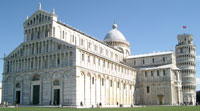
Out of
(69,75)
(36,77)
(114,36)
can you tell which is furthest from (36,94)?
(114,36)

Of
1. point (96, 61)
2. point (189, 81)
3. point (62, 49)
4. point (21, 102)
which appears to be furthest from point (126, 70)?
point (189, 81)

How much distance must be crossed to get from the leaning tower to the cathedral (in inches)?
767

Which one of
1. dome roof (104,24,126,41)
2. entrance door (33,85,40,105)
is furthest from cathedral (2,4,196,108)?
dome roof (104,24,126,41)

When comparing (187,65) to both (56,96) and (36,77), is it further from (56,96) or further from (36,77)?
(36,77)

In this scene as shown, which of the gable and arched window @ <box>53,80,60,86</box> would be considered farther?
the gable

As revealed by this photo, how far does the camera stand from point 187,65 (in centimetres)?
8488

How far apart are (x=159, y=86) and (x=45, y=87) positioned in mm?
31576

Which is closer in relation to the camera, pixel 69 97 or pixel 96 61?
pixel 69 97

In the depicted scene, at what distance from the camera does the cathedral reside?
43.8 meters

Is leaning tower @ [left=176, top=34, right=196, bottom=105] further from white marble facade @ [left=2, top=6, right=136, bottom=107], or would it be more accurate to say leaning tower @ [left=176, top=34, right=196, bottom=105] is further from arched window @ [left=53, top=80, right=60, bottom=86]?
arched window @ [left=53, top=80, right=60, bottom=86]

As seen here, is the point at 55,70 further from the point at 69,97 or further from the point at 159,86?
the point at 159,86

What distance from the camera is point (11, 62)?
2020 inches

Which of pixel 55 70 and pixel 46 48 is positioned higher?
pixel 46 48

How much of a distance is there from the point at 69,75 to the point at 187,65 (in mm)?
54667
